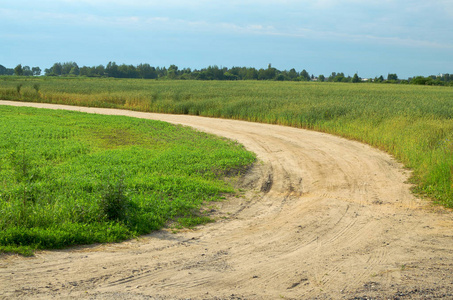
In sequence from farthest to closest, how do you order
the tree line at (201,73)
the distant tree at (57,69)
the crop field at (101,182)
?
the distant tree at (57,69) → the tree line at (201,73) → the crop field at (101,182)

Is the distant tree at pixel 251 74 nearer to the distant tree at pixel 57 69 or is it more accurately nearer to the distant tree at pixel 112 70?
the distant tree at pixel 112 70

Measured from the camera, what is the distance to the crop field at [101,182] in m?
6.83

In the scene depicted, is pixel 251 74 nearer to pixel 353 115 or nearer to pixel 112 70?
pixel 112 70

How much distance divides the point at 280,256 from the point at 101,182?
4353 millimetres

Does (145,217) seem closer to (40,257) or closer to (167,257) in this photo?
(167,257)

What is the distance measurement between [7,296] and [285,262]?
141 inches

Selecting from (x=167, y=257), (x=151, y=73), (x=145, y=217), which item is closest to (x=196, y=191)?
(x=145, y=217)

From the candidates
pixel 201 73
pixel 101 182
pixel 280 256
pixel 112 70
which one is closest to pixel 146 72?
pixel 112 70

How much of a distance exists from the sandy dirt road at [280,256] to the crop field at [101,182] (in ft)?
1.50

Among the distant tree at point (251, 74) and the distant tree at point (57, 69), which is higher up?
the distant tree at point (57, 69)

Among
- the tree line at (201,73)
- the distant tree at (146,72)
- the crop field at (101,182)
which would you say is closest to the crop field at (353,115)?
the crop field at (101,182)

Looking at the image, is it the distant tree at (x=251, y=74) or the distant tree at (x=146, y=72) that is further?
the distant tree at (x=146, y=72)

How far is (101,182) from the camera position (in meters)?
8.87

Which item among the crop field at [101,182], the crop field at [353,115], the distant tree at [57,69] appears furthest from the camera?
the distant tree at [57,69]
